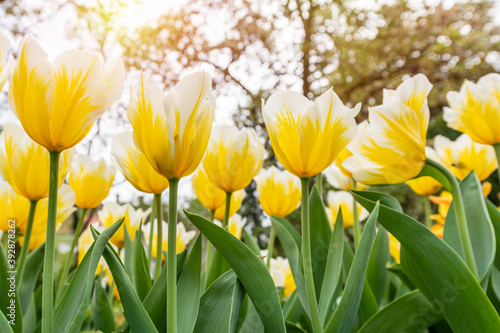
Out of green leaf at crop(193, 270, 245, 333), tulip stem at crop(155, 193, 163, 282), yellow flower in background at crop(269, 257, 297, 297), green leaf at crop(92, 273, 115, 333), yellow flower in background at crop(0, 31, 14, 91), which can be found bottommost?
yellow flower in background at crop(269, 257, 297, 297)

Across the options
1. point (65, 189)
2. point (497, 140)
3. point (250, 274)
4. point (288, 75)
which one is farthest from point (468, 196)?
point (288, 75)

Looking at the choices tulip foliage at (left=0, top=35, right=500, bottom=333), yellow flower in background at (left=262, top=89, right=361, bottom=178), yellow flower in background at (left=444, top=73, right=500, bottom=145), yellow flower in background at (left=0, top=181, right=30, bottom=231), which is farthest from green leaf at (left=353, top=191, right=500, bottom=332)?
yellow flower in background at (left=0, top=181, right=30, bottom=231)

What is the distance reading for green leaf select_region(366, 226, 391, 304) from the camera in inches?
32.4

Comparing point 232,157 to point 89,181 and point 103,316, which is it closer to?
point 89,181

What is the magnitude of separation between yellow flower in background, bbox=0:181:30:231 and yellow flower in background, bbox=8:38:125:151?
354 mm

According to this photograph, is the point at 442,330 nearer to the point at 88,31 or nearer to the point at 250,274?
the point at 250,274

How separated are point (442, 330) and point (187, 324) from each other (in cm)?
42

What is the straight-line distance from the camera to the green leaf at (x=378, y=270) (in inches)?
32.4

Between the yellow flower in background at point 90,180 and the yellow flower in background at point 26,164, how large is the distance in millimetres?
156

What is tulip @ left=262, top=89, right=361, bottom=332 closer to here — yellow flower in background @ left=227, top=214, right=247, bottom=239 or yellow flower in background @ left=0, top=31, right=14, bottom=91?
yellow flower in background @ left=0, top=31, right=14, bottom=91

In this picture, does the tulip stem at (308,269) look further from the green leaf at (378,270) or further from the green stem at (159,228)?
the green leaf at (378,270)

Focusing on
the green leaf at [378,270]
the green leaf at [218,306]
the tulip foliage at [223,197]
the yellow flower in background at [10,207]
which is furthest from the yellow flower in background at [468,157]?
the yellow flower in background at [10,207]

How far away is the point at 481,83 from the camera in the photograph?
2.53 feet

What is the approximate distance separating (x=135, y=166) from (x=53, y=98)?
164mm
